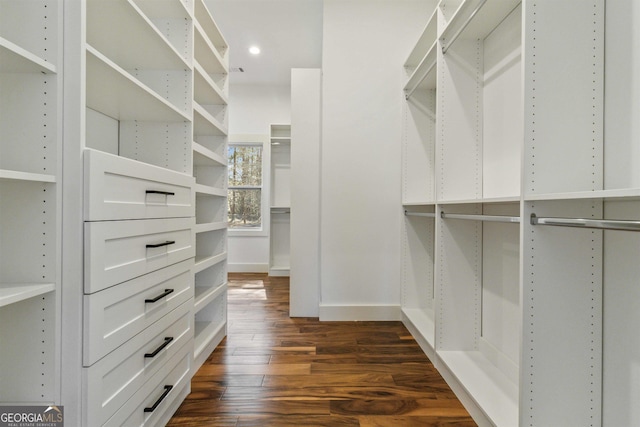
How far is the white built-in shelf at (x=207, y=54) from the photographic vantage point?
184cm

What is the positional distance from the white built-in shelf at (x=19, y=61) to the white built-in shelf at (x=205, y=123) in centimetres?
90

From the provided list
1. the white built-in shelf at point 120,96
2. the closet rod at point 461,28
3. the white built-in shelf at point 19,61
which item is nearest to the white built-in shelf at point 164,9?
the white built-in shelf at point 120,96

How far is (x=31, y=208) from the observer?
87 cm

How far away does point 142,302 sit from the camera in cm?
116

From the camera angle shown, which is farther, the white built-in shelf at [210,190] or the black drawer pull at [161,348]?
the white built-in shelf at [210,190]

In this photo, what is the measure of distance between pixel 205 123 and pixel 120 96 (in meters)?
0.72

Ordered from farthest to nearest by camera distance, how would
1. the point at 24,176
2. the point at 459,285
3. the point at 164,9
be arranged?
the point at 459,285
the point at 164,9
the point at 24,176

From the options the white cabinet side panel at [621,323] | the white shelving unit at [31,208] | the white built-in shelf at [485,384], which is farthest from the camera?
the white built-in shelf at [485,384]

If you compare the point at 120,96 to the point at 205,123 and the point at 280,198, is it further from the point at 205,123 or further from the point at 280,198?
the point at 280,198

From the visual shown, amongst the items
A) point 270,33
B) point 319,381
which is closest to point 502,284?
point 319,381

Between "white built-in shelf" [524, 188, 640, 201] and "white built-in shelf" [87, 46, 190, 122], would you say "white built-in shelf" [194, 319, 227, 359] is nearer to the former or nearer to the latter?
"white built-in shelf" [87, 46, 190, 122]

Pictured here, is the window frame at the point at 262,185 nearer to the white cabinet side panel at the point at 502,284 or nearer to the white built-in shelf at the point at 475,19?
the white built-in shelf at the point at 475,19

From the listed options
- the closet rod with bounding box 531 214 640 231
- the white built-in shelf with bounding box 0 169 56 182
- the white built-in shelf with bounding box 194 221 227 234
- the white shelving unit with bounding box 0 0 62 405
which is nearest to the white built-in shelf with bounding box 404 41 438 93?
the closet rod with bounding box 531 214 640 231

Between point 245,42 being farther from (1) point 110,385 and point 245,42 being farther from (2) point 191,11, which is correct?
(1) point 110,385
